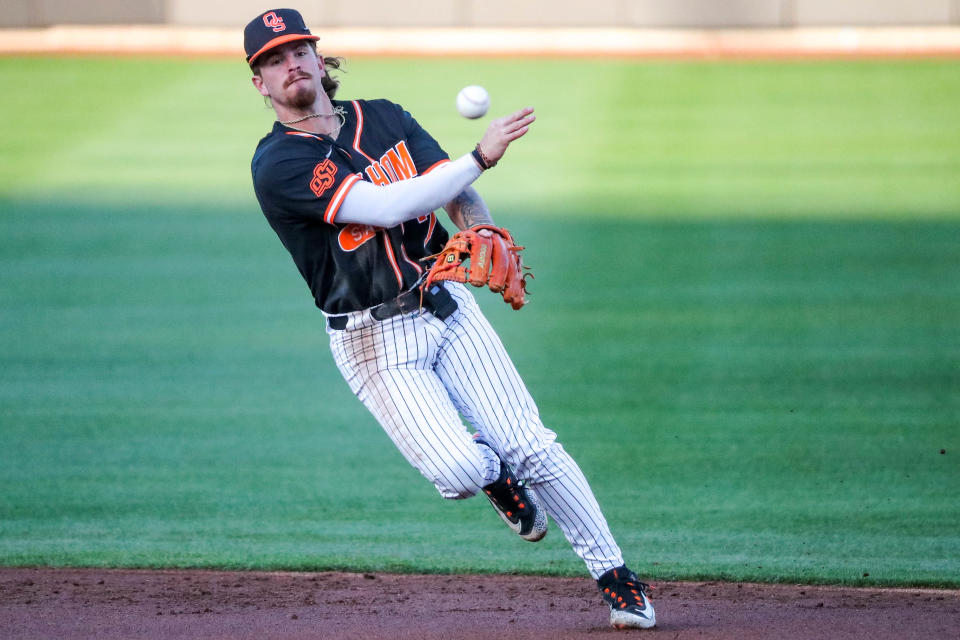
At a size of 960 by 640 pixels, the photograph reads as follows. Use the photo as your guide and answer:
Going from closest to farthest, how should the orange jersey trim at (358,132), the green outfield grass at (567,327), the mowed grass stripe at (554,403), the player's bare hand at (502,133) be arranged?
the player's bare hand at (502,133)
the orange jersey trim at (358,132)
the mowed grass stripe at (554,403)
the green outfield grass at (567,327)

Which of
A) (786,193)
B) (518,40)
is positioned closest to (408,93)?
(518,40)

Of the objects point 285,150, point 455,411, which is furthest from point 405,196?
point 455,411

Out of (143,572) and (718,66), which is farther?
(718,66)

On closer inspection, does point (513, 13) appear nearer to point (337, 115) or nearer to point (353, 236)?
point (337, 115)

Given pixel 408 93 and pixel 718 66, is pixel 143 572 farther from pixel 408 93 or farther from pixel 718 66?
pixel 718 66

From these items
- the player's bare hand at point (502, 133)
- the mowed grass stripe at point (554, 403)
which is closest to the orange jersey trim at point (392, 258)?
the player's bare hand at point (502, 133)

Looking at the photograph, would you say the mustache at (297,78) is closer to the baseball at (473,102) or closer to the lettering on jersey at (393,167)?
the lettering on jersey at (393,167)

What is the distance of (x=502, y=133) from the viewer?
3863 millimetres

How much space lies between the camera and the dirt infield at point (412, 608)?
431cm

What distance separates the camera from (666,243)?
443 inches

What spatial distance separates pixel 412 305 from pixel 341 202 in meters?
0.44

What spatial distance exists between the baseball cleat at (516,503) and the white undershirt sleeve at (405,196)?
87 cm

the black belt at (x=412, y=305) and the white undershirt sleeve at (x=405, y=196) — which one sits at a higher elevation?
the white undershirt sleeve at (x=405, y=196)

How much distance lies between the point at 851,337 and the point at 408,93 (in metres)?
7.78
